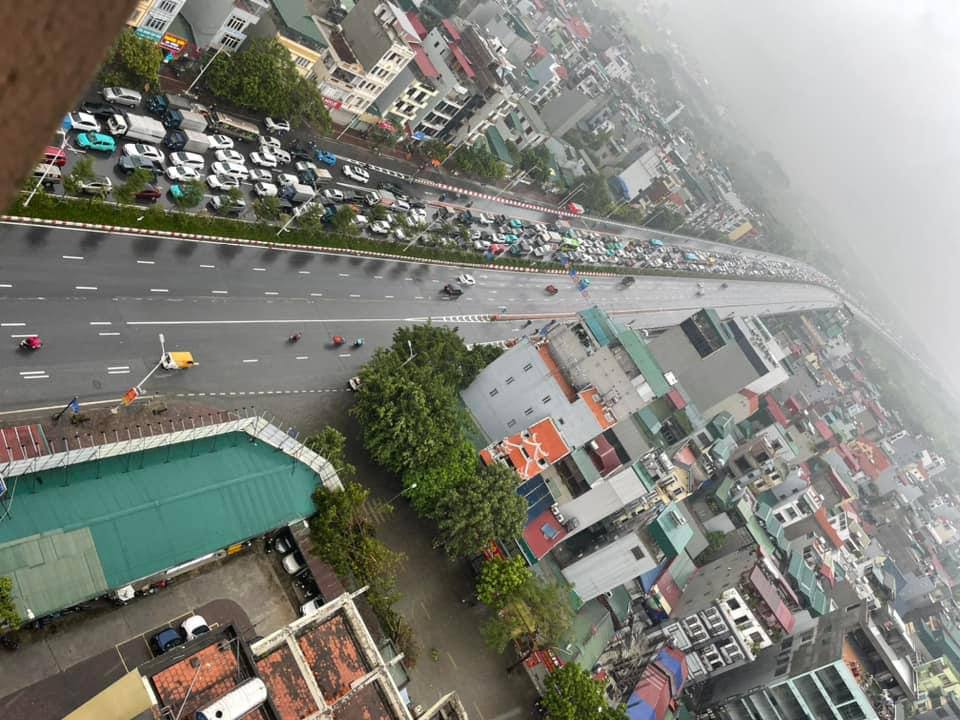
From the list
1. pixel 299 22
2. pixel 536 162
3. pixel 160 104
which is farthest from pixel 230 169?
pixel 536 162

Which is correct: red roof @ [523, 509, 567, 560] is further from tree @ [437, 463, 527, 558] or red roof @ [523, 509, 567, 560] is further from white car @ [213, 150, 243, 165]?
white car @ [213, 150, 243, 165]

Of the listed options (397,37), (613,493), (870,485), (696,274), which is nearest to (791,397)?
(870,485)

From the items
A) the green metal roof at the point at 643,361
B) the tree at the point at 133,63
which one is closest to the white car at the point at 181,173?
the tree at the point at 133,63

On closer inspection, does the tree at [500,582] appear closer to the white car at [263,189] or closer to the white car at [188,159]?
the white car at [263,189]

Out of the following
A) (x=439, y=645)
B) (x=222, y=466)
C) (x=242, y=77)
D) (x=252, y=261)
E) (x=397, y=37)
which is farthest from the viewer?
(x=397, y=37)

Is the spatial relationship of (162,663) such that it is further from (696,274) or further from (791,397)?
(696,274)

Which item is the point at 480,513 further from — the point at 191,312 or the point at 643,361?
the point at 191,312

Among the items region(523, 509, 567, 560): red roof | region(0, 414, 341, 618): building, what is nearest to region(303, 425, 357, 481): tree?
region(0, 414, 341, 618): building
